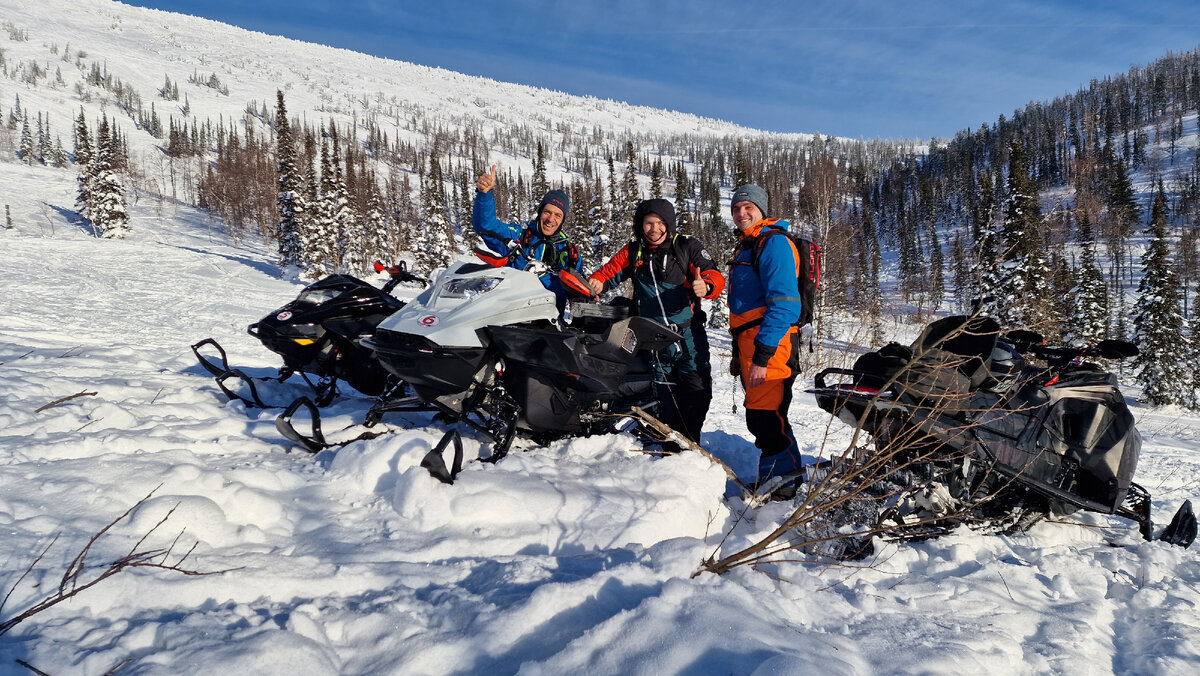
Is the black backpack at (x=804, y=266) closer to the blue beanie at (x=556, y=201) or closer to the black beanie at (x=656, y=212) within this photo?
the black beanie at (x=656, y=212)

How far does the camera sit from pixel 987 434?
10.5 feet

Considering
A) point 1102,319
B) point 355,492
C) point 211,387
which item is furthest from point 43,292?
point 1102,319

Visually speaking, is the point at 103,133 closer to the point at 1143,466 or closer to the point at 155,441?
the point at 155,441

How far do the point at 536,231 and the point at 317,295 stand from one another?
2.09 meters

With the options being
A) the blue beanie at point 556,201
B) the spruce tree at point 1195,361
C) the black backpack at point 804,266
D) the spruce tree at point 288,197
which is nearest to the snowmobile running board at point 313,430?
the blue beanie at point 556,201

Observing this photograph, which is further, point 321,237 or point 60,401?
point 321,237

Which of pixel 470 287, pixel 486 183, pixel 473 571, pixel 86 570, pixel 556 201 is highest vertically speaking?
pixel 486 183

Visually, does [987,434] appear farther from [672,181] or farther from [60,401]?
[672,181]

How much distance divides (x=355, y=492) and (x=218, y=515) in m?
0.63

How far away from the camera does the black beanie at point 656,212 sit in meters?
4.55

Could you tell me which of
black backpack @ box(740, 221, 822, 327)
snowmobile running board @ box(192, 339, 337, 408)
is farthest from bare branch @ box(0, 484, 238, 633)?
black backpack @ box(740, 221, 822, 327)

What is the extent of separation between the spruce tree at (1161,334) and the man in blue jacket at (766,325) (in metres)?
35.9

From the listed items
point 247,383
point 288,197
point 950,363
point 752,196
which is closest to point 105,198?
point 288,197

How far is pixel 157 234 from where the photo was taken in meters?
50.2
